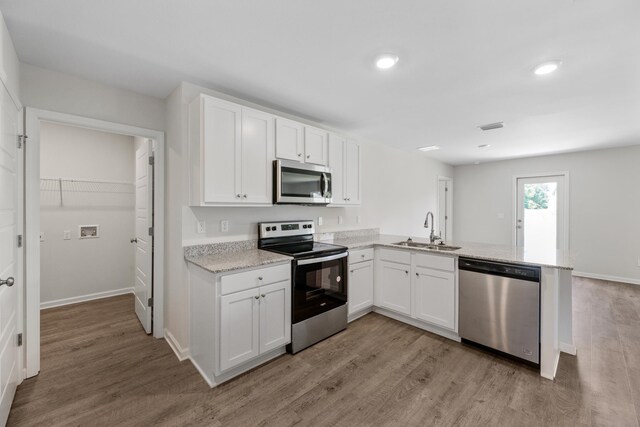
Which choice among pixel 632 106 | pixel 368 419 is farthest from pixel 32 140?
pixel 632 106

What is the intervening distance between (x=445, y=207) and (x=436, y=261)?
4.49m

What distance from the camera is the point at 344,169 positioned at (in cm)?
348

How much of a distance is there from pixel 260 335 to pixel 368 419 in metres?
0.98

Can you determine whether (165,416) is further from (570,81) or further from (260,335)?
(570,81)

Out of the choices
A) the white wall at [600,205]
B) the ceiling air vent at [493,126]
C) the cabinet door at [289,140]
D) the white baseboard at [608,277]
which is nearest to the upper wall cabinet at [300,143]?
the cabinet door at [289,140]

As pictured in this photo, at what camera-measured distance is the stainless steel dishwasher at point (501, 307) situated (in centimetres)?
225

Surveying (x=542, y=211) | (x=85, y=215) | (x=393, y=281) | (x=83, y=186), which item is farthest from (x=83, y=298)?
(x=542, y=211)

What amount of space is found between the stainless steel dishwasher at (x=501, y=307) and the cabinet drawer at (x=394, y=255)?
1.88 feet

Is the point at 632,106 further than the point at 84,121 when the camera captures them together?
Yes

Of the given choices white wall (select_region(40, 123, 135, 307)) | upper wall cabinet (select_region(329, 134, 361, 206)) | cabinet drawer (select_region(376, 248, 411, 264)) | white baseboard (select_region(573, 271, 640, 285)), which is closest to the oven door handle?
cabinet drawer (select_region(376, 248, 411, 264))

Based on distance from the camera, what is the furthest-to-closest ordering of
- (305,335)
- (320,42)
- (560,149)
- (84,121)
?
(560,149)
(305,335)
(84,121)
(320,42)

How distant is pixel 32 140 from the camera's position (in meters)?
2.15

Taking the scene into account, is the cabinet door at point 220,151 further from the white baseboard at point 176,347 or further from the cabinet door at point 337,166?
the white baseboard at point 176,347

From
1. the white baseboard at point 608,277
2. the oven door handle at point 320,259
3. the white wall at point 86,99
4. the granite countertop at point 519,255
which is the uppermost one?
the white wall at point 86,99
